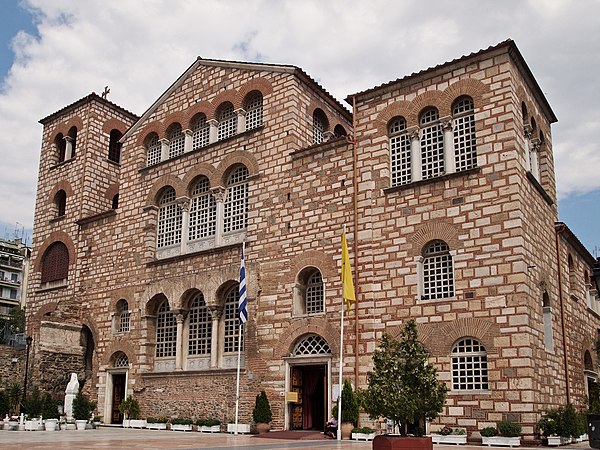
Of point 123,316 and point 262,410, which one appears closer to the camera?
point 262,410

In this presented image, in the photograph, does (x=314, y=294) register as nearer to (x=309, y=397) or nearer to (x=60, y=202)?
(x=309, y=397)

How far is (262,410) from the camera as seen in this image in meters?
21.8

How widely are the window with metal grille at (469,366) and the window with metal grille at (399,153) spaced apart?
5460 mm

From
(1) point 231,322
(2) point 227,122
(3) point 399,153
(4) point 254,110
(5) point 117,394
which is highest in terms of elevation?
(4) point 254,110

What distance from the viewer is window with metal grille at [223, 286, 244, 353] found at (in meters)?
24.2

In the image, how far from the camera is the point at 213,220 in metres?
26.0

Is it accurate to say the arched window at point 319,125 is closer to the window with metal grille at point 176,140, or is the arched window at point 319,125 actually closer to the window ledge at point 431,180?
the window ledge at point 431,180

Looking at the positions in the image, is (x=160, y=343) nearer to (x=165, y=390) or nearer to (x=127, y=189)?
(x=165, y=390)

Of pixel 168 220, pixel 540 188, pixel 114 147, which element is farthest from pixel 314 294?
pixel 114 147

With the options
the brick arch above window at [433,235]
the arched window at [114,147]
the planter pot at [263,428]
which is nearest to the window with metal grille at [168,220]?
the arched window at [114,147]

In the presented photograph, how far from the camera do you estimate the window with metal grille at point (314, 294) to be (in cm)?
2234

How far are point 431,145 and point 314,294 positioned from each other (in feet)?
20.2

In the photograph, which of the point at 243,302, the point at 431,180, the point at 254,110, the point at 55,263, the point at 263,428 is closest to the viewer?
the point at 431,180

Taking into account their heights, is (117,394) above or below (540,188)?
below
